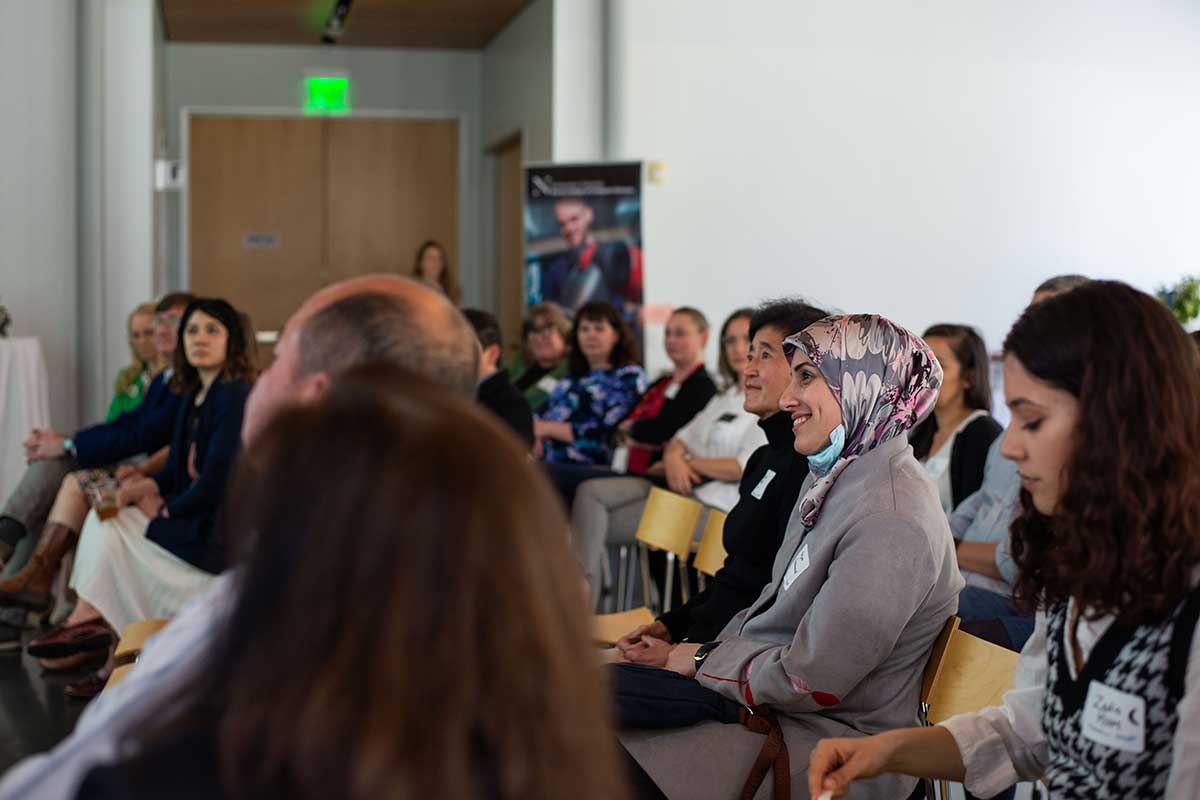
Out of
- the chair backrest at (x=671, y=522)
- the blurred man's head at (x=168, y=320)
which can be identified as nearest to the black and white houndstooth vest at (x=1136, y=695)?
the chair backrest at (x=671, y=522)

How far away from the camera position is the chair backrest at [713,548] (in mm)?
3387

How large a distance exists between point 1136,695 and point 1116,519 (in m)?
0.22

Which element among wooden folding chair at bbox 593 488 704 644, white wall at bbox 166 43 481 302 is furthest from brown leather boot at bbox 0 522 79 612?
white wall at bbox 166 43 481 302

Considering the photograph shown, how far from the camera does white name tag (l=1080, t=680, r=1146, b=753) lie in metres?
1.54

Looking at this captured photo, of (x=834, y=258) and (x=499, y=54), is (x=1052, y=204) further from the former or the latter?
(x=499, y=54)

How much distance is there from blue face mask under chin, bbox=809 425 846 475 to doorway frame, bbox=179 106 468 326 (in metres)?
8.42

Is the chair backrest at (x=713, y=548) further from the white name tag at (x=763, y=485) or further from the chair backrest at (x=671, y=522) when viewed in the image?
the white name tag at (x=763, y=485)

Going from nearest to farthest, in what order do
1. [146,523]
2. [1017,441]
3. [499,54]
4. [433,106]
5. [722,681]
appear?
[1017,441] < [722,681] < [146,523] < [499,54] < [433,106]

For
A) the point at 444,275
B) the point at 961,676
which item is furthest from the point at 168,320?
the point at 961,676

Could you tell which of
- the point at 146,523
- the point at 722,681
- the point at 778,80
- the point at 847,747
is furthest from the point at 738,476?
the point at 778,80

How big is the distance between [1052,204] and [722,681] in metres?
7.10

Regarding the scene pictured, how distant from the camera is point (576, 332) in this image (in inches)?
262

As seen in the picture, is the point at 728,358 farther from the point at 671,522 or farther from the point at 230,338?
the point at 230,338

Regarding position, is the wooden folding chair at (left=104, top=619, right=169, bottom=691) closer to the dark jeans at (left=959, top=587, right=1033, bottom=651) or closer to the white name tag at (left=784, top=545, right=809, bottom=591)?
the white name tag at (left=784, top=545, right=809, bottom=591)
